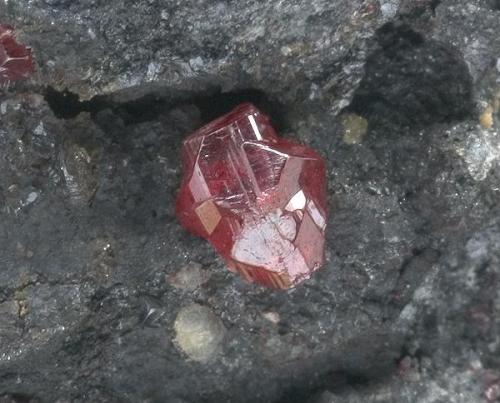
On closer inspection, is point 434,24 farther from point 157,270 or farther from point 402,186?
point 157,270

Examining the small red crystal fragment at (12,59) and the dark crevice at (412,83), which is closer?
the small red crystal fragment at (12,59)

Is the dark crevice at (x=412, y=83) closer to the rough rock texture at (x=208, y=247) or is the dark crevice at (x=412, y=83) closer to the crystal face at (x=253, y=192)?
the rough rock texture at (x=208, y=247)

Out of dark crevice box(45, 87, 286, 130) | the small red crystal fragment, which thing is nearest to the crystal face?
dark crevice box(45, 87, 286, 130)

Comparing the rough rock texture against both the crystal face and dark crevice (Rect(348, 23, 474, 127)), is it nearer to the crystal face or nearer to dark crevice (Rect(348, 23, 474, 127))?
dark crevice (Rect(348, 23, 474, 127))

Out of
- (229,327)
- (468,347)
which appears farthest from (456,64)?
(229,327)

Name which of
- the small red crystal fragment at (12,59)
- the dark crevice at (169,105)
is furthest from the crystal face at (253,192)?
the small red crystal fragment at (12,59)

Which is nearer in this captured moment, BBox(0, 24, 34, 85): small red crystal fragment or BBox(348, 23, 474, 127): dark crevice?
BBox(0, 24, 34, 85): small red crystal fragment
